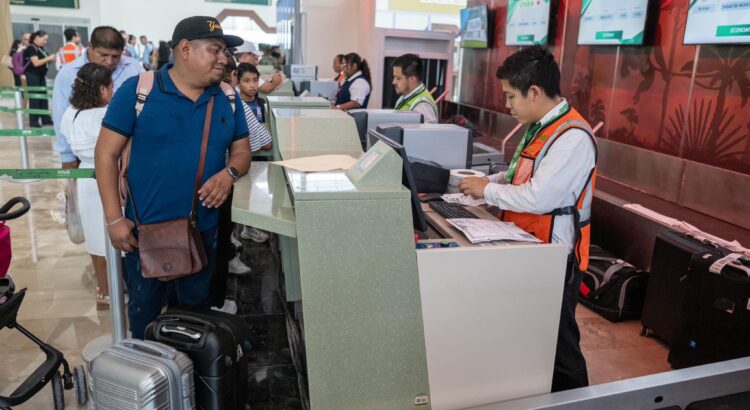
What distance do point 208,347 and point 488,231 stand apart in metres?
1.00

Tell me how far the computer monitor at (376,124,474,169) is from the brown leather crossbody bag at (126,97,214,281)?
928 mm

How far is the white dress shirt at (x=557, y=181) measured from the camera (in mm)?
1916

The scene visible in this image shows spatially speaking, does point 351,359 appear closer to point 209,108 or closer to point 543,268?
point 543,268

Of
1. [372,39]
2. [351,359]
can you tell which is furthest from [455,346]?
[372,39]

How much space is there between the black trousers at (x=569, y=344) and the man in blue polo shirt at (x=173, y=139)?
53.3 inches

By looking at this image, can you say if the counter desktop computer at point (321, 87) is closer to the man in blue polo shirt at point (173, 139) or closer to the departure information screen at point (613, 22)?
the departure information screen at point (613, 22)

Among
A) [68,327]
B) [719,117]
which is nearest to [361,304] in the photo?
[68,327]

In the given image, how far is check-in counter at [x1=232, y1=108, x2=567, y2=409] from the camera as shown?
5.31 ft

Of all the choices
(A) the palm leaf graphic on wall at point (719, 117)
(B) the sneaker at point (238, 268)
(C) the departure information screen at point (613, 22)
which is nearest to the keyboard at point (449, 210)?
(B) the sneaker at point (238, 268)

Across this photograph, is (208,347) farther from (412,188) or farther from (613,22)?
(613,22)

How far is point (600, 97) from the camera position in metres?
5.21

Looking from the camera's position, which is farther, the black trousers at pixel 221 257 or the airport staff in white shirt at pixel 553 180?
the black trousers at pixel 221 257

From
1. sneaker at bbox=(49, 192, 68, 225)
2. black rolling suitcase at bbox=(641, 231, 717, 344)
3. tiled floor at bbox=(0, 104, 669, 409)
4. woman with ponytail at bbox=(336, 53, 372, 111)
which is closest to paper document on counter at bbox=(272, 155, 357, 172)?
tiled floor at bbox=(0, 104, 669, 409)

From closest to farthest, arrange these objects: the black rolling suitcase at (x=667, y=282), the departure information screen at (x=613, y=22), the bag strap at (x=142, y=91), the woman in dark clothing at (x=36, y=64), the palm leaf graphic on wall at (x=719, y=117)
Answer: the bag strap at (x=142, y=91) → the black rolling suitcase at (x=667, y=282) → the palm leaf graphic on wall at (x=719, y=117) → the departure information screen at (x=613, y=22) → the woman in dark clothing at (x=36, y=64)
